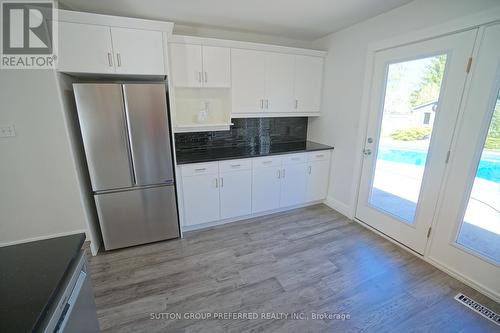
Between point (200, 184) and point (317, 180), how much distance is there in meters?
1.77

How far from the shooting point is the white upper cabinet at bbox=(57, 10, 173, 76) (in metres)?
1.93

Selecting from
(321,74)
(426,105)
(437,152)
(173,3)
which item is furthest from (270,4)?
(437,152)

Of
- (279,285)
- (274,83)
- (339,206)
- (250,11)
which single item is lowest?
(279,285)

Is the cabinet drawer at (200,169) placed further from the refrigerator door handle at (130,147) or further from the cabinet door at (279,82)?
the cabinet door at (279,82)

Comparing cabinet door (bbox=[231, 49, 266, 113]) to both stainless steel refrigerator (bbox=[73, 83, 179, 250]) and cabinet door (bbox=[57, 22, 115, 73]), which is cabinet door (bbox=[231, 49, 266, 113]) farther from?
cabinet door (bbox=[57, 22, 115, 73])

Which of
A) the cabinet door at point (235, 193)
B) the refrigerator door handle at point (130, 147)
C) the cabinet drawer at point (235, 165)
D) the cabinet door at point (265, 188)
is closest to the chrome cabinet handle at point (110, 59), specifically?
the refrigerator door handle at point (130, 147)

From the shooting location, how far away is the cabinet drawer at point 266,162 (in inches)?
112

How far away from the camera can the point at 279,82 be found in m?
3.03

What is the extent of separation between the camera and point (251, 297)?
181 cm

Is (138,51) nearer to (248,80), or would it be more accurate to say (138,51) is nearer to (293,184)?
(248,80)

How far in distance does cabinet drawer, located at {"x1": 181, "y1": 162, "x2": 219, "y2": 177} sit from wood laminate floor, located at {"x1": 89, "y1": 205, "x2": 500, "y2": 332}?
2.53ft

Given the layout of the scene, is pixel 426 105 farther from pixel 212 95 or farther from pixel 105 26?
pixel 105 26

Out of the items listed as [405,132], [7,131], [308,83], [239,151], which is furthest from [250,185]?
[7,131]

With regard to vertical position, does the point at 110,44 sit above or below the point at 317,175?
above
